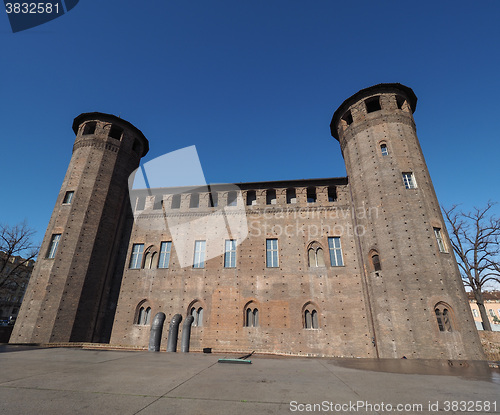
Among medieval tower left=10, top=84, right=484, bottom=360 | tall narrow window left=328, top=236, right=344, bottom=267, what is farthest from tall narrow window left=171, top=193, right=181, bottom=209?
tall narrow window left=328, top=236, right=344, bottom=267

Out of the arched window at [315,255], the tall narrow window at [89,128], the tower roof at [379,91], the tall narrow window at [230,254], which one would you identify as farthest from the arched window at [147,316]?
the tower roof at [379,91]

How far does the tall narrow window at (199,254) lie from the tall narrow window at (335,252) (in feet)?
28.9

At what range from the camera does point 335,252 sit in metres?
16.9

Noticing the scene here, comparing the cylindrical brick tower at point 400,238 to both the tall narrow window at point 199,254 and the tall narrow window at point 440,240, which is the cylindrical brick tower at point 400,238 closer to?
the tall narrow window at point 440,240

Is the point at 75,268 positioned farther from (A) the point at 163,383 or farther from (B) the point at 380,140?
(B) the point at 380,140

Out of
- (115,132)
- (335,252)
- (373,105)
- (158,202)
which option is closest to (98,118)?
(115,132)

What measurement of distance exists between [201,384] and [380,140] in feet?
57.0

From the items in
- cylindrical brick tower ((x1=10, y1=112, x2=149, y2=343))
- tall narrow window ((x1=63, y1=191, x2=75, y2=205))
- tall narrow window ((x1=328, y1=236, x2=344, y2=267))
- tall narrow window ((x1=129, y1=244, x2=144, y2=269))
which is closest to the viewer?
cylindrical brick tower ((x1=10, y1=112, x2=149, y2=343))

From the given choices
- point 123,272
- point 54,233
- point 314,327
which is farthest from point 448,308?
point 54,233

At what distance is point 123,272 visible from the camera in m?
18.8

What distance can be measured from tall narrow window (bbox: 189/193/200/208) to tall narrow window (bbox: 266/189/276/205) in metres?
5.54

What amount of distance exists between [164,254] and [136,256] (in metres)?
2.20

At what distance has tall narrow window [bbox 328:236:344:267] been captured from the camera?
1664 centimetres

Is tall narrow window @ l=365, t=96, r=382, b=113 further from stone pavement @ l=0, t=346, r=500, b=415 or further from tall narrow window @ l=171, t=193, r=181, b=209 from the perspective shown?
stone pavement @ l=0, t=346, r=500, b=415
